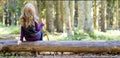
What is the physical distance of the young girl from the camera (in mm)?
8219

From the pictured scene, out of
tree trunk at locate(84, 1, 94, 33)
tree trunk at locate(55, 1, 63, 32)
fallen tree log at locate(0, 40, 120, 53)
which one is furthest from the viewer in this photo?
tree trunk at locate(55, 1, 63, 32)

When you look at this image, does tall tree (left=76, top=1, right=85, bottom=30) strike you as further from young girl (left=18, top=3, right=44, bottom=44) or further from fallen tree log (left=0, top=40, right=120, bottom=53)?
fallen tree log (left=0, top=40, right=120, bottom=53)

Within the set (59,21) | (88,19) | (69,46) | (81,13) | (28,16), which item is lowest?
(69,46)

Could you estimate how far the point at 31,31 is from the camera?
8.68 meters

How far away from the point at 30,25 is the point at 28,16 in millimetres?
376

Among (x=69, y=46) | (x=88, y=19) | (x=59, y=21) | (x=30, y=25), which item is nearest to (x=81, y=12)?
(x=88, y=19)

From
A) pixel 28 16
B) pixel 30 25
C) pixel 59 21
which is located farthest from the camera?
pixel 59 21

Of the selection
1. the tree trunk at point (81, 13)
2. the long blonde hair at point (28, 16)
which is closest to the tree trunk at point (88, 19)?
the tree trunk at point (81, 13)

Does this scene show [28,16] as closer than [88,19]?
Yes

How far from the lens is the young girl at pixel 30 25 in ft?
27.0

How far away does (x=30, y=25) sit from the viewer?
848cm

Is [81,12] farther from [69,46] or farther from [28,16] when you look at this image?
[28,16]

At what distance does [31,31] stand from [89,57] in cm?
193

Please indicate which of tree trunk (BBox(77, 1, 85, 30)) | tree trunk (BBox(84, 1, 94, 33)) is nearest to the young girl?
tree trunk (BBox(77, 1, 85, 30))
